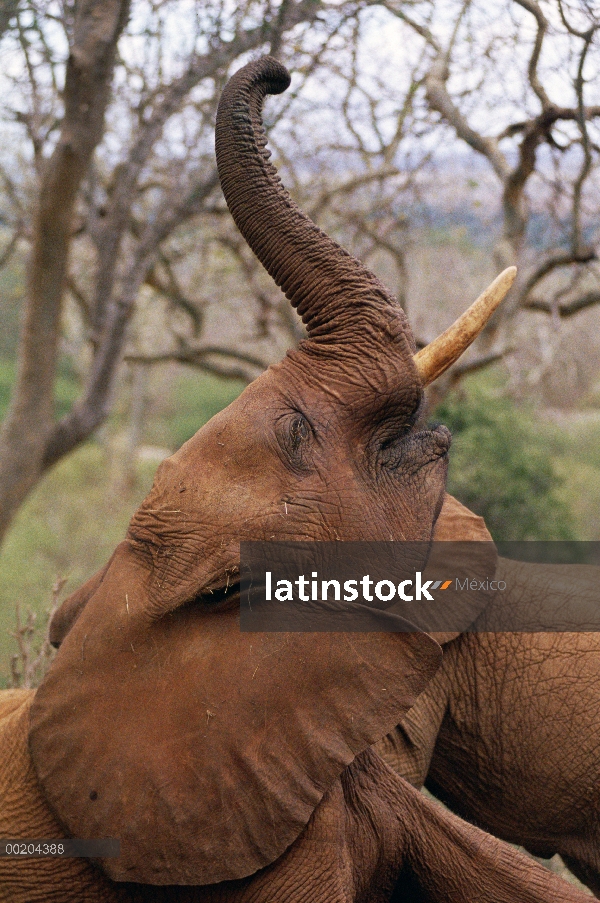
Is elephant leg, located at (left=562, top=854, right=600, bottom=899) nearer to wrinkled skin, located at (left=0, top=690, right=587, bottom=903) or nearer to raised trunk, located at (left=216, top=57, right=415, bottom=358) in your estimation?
wrinkled skin, located at (left=0, top=690, right=587, bottom=903)

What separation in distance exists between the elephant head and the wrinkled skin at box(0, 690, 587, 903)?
0.33 feet

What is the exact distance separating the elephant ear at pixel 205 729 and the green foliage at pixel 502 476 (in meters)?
7.14

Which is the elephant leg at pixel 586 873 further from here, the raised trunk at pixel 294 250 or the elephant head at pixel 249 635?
the raised trunk at pixel 294 250

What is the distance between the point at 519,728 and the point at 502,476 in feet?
23.3

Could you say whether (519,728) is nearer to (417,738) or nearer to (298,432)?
(417,738)

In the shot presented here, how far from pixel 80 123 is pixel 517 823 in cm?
414

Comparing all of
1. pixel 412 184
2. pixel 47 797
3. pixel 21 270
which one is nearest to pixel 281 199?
pixel 47 797

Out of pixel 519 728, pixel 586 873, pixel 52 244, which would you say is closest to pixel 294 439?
pixel 519 728

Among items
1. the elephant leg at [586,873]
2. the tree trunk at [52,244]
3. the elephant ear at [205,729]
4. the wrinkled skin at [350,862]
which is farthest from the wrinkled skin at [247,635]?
the tree trunk at [52,244]

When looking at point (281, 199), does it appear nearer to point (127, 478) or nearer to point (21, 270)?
point (21, 270)

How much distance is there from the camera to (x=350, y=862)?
211 cm

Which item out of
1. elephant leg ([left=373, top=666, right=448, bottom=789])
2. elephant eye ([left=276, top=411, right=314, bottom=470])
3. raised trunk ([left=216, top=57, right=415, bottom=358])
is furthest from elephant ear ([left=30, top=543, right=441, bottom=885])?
raised trunk ([left=216, top=57, right=415, bottom=358])

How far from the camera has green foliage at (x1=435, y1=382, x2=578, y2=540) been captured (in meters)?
9.38

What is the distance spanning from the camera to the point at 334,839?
205cm
